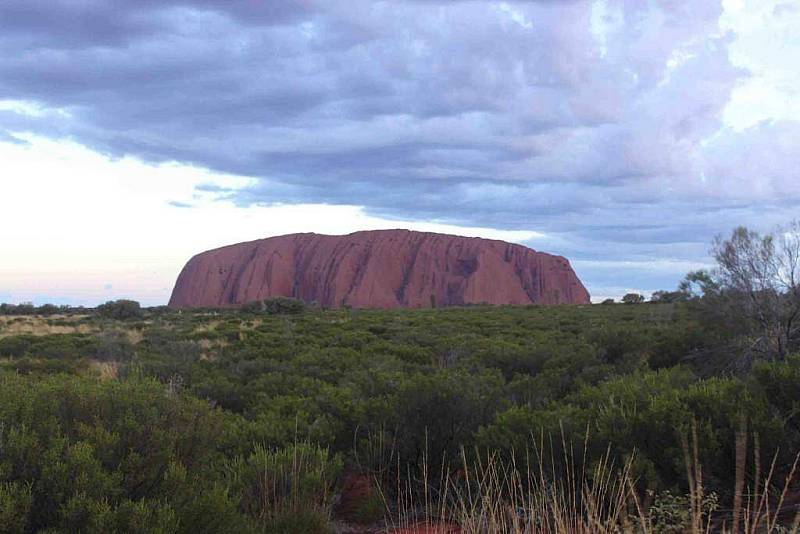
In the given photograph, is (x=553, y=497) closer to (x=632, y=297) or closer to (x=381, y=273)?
(x=632, y=297)

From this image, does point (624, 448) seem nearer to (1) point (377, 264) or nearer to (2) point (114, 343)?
(2) point (114, 343)

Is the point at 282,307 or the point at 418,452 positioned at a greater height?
the point at 282,307

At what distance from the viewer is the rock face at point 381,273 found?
95.6 m

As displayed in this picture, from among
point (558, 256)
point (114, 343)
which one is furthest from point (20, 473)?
point (558, 256)

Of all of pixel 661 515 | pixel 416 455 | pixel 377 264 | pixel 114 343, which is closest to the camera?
pixel 661 515

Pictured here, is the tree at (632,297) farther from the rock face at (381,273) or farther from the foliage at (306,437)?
the foliage at (306,437)

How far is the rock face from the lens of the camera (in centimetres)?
9562

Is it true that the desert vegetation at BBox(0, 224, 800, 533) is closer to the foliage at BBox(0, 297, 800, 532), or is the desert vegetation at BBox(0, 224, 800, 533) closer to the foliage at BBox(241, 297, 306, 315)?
the foliage at BBox(0, 297, 800, 532)

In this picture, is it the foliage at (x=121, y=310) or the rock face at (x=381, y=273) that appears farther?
the rock face at (x=381, y=273)

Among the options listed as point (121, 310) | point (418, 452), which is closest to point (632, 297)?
point (121, 310)

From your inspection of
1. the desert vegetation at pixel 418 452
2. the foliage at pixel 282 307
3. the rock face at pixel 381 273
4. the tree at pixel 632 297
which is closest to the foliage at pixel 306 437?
the desert vegetation at pixel 418 452

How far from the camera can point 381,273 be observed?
322 feet

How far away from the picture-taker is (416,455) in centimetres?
719

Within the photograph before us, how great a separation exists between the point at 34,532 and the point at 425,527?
3074 millimetres
